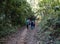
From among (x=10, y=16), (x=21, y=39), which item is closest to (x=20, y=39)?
(x=21, y=39)

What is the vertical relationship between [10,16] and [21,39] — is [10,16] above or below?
above

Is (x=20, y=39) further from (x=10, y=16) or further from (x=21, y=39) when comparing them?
(x=10, y=16)

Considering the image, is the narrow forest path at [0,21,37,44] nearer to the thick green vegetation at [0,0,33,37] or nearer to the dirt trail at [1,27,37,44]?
the dirt trail at [1,27,37,44]

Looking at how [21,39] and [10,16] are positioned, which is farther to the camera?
[10,16]

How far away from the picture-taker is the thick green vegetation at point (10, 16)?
12.8 m

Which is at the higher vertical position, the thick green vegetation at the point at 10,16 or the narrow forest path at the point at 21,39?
the thick green vegetation at the point at 10,16

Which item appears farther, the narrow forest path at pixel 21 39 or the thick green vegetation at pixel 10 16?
the thick green vegetation at pixel 10 16

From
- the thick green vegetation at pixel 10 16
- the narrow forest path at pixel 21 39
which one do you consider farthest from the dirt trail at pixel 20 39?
the thick green vegetation at pixel 10 16

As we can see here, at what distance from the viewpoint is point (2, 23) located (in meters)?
12.9

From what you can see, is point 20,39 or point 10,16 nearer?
point 20,39

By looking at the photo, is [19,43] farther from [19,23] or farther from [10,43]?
[19,23]

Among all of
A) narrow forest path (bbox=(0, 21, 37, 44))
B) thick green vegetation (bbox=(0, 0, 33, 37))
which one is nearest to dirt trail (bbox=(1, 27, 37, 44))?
narrow forest path (bbox=(0, 21, 37, 44))

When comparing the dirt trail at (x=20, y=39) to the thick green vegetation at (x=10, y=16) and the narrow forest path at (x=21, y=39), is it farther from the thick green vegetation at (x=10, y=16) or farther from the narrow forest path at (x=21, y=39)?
the thick green vegetation at (x=10, y=16)

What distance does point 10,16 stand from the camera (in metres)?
16.1
